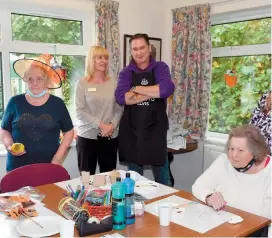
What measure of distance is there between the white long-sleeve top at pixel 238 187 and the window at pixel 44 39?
6.98 ft

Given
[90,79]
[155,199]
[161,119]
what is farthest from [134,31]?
[155,199]

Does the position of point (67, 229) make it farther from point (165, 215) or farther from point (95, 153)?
point (95, 153)

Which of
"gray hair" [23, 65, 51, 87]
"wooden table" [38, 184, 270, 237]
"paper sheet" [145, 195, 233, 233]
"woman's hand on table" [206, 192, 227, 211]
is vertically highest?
"gray hair" [23, 65, 51, 87]

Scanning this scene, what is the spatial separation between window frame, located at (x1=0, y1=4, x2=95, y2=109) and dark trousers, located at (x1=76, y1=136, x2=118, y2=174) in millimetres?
916

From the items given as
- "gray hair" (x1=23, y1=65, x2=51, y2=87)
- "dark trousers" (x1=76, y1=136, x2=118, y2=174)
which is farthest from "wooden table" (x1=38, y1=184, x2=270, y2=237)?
"dark trousers" (x1=76, y1=136, x2=118, y2=174)

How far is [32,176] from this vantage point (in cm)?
215

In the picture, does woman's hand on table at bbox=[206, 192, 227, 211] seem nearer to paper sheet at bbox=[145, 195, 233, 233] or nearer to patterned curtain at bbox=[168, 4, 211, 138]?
paper sheet at bbox=[145, 195, 233, 233]

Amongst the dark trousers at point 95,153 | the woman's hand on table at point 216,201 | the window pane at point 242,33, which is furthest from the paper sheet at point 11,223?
the window pane at point 242,33

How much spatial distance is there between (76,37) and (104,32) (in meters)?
0.32

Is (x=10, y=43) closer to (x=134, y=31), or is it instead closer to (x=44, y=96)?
(x=44, y=96)

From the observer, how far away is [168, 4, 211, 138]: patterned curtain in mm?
3559

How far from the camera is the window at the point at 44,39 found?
3143 millimetres

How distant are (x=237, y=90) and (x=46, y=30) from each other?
A: 6.70ft

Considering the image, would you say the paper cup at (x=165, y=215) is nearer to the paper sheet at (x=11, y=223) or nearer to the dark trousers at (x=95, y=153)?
the paper sheet at (x=11, y=223)
